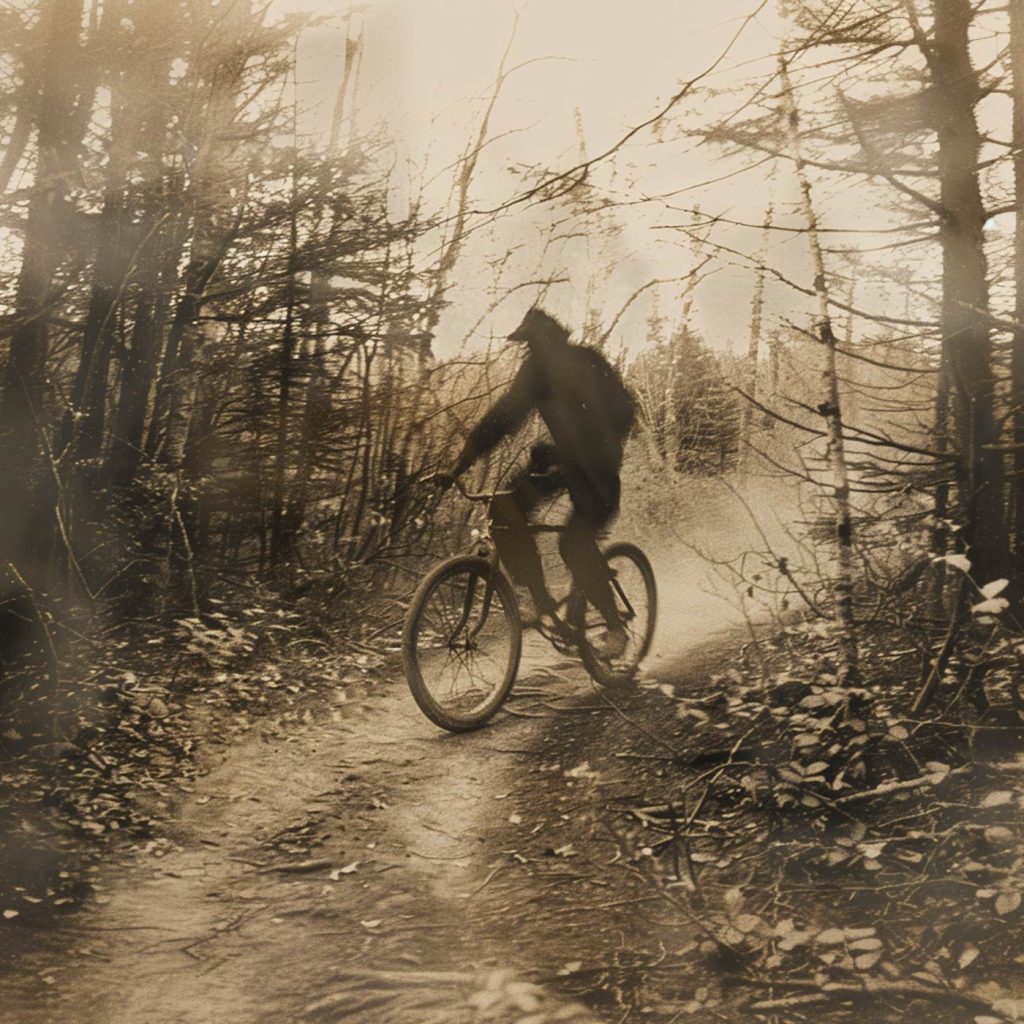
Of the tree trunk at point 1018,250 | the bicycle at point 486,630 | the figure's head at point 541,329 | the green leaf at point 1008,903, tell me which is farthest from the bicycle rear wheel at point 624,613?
the green leaf at point 1008,903

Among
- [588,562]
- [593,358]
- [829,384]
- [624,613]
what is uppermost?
[593,358]

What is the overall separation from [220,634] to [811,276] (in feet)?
11.3

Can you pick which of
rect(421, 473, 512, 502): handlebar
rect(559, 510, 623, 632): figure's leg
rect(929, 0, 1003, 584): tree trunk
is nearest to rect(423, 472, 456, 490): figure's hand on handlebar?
rect(421, 473, 512, 502): handlebar

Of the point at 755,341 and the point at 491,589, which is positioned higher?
the point at 755,341

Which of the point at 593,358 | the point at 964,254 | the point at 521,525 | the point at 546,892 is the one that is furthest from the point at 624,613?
the point at 964,254

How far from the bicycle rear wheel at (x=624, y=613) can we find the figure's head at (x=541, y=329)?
3.49ft

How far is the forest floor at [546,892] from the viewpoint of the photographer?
265cm

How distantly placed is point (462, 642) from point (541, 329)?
156 cm

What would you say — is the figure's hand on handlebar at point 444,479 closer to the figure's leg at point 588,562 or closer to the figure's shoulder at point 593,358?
the figure's leg at point 588,562

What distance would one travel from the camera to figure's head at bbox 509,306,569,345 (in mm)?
4457

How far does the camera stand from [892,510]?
12.9ft

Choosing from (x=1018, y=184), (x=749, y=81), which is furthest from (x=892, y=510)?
(x=749, y=81)

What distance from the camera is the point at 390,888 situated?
3.33 m

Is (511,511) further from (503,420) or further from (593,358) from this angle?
(593,358)
